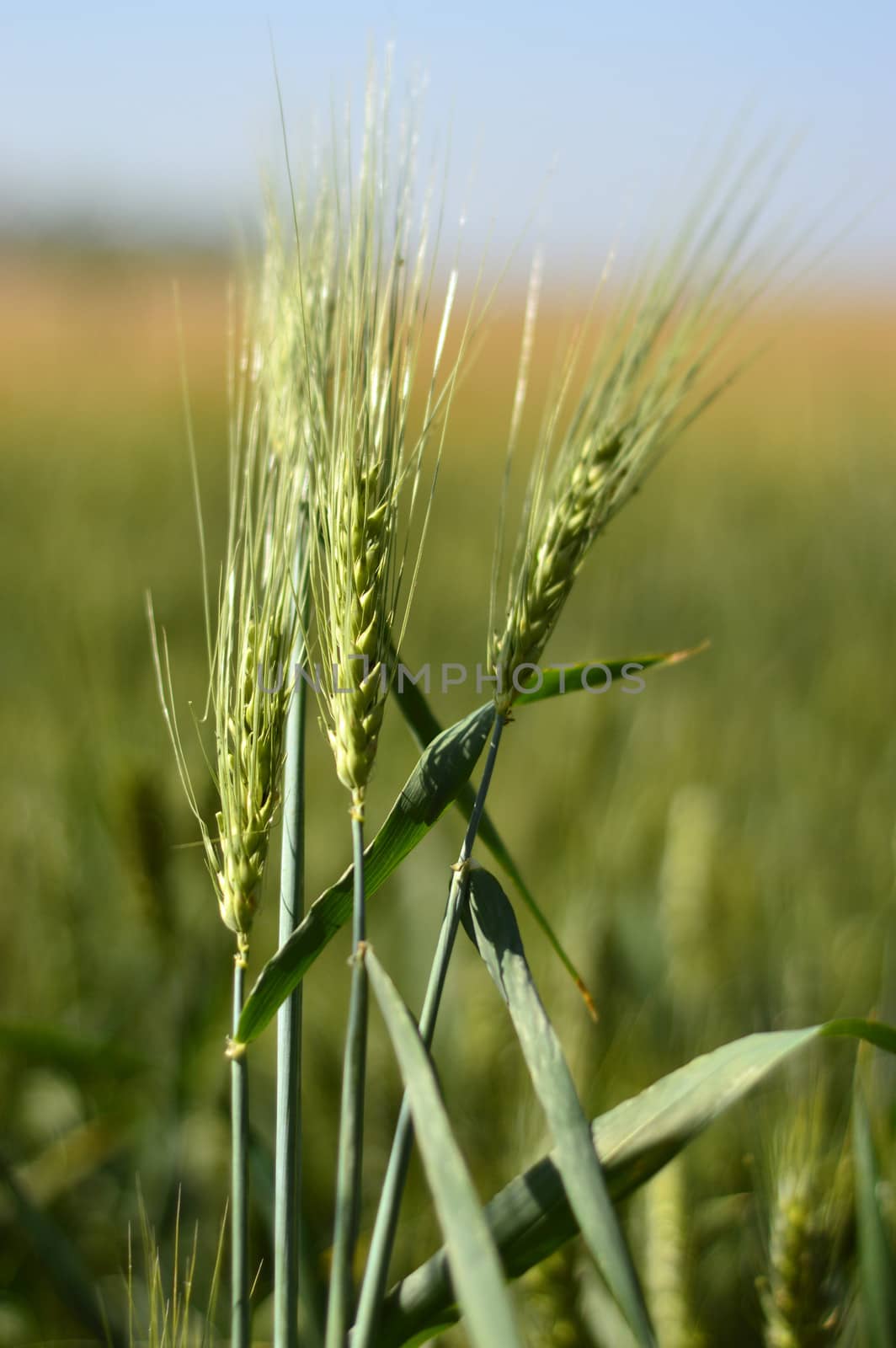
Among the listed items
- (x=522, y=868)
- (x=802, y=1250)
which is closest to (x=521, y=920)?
(x=522, y=868)

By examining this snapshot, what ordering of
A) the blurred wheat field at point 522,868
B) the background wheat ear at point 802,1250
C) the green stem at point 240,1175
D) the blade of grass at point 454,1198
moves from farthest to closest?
the blurred wheat field at point 522,868 < the background wheat ear at point 802,1250 < the green stem at point 240,1175 < the blade of grass at point 454,1198

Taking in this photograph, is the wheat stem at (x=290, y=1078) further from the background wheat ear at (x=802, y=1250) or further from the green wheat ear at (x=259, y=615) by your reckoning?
the background wheat ear at (x=802, y=1250)

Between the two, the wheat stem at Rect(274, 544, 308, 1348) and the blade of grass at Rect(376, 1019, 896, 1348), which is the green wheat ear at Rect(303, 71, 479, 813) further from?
the blade of grass at Rect(376, 1019, 896, 1348)

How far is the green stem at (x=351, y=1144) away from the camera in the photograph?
0.38 meters

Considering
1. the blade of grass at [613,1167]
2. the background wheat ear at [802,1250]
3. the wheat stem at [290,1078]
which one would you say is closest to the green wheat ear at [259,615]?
the wheat stem at [290,1078]

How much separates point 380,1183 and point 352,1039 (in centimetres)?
69

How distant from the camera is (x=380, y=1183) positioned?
100 cm

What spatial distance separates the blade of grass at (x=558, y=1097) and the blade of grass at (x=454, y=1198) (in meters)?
0.04

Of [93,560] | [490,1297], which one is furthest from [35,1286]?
[93,560]

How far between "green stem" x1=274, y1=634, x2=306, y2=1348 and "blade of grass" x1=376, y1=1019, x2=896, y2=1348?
0.04 metres

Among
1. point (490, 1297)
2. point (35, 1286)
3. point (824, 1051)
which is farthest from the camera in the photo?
point (824, 1051)

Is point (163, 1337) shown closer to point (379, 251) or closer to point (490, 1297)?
point (490, 1297)

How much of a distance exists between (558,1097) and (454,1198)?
0.06 meters

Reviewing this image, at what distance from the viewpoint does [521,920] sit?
1.34 meters
